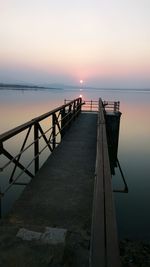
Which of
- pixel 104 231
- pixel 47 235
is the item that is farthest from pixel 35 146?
pixel 104 231

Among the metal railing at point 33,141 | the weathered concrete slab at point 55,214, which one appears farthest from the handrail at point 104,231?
the metal railing at point 33,141

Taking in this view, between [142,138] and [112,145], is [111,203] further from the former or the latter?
[142,138]

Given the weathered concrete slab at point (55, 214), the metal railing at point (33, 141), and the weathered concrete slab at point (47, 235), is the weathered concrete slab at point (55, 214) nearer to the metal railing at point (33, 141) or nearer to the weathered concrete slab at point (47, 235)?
the weathered concrete slab at point (47, 235)

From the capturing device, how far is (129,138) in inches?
1303

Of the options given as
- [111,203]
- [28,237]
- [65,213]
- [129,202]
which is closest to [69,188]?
[65,213]

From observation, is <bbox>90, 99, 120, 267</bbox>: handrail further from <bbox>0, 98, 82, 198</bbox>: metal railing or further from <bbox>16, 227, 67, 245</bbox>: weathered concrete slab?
<bbox>0, 98, 82, 198</bbox>: metal railing

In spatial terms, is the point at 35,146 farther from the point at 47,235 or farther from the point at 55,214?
the point at 47,235

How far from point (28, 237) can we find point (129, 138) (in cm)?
3081

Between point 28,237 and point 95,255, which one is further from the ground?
point 95,255

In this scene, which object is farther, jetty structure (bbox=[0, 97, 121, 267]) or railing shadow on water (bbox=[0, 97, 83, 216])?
railing shadow on water (bbox=[0, 97, 83, 216])

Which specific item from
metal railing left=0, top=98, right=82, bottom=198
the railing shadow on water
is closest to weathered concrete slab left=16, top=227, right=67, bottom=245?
metal railing left=0, top=98, right=82, bottom=198

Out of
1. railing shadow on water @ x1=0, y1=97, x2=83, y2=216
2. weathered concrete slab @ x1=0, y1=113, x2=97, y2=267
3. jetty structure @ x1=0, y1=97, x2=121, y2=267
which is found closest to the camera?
jetty structure @ x1=0, y1=97, x2=121, y2=267

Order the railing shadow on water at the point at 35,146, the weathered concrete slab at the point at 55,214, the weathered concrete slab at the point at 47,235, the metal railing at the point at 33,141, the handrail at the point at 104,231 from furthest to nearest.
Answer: the railing shadow on water at the point at 35,146 < the metal railing at the point at 33,141 < the weathered concrete slab at the point at 47,235 < the weathered concrete slab at the point at 55,214 < the handrail at the point at 104,231

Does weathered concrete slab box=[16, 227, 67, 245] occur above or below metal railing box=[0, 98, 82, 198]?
below
